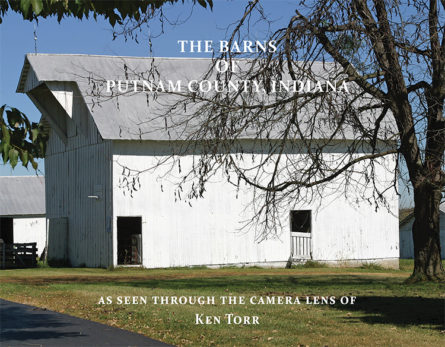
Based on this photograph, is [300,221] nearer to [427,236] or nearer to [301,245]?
[301,245]

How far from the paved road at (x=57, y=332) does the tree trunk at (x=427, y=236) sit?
31.4 feet

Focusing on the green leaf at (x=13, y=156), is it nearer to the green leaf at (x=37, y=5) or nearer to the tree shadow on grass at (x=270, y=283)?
the green leaf at (x=37, y=5)

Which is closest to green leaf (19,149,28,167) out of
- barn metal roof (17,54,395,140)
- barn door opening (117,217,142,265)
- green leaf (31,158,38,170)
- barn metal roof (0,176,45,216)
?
green leaf (31,158,38,170)

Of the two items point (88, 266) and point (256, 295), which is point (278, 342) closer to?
point (256, 295)

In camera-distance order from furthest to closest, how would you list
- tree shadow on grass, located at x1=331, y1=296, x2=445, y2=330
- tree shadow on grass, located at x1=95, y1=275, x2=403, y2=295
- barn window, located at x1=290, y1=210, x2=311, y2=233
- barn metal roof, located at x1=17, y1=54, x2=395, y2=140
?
barn window, located at x1=290, y1=210, x2=311, y2=233 → barn metal roof, located at x1=17, y1=54, x2=395, y2=140 → tree shadow on grass, located at x1=95, y1=275, x2=403, y2=295 → tree shadow on grass, located at x1=331, y1=296, x2=445, y2=330

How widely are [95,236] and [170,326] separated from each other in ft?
64.0

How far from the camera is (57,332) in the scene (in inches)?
468

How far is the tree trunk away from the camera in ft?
65.5

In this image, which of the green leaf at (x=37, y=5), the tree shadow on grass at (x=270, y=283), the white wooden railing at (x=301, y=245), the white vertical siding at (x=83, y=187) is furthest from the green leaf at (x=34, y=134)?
the white wooden railing at (x=301, y=245)

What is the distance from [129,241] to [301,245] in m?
6.88

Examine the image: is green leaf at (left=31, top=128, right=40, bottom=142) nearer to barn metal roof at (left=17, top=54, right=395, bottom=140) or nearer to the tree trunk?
the tree trunk

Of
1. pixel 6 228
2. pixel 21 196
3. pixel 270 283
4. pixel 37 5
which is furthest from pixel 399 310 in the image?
pixel 21 196

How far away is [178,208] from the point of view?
1229 inches

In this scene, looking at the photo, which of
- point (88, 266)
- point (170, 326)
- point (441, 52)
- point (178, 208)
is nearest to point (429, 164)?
point (441, 52)
